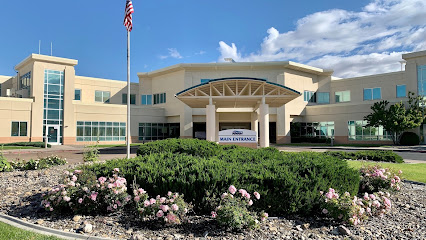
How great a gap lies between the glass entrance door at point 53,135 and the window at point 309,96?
32.6 metres

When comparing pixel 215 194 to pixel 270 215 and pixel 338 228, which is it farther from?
pixel 338 228

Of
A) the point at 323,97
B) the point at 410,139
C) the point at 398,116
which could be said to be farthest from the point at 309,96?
the point at 410,139

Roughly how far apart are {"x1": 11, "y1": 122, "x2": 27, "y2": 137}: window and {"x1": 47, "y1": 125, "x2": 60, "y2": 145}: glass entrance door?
7.58ft

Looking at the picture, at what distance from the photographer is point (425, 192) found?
8.00 meters

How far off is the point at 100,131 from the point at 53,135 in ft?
17.5

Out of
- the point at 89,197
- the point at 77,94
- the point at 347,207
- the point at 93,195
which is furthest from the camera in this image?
the point at 77,94

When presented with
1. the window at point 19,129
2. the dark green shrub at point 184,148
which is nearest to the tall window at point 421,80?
the dark green shrub at point 184,148

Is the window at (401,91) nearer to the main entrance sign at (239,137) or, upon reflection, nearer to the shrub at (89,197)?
the main entrance sign at (239,137)

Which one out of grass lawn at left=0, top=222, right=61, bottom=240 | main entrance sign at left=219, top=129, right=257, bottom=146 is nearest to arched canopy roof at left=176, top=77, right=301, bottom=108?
main entrance sign at left=219, top=129, right=257, bottom=146

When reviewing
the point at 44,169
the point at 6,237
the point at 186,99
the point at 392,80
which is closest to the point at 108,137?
the point at 186,99

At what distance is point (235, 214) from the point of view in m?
4.63

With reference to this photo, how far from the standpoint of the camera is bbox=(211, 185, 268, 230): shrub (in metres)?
4.63

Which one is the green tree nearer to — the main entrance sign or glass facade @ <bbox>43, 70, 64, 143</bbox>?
the main entrance sign

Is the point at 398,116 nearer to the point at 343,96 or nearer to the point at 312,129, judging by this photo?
the point at 312,129
